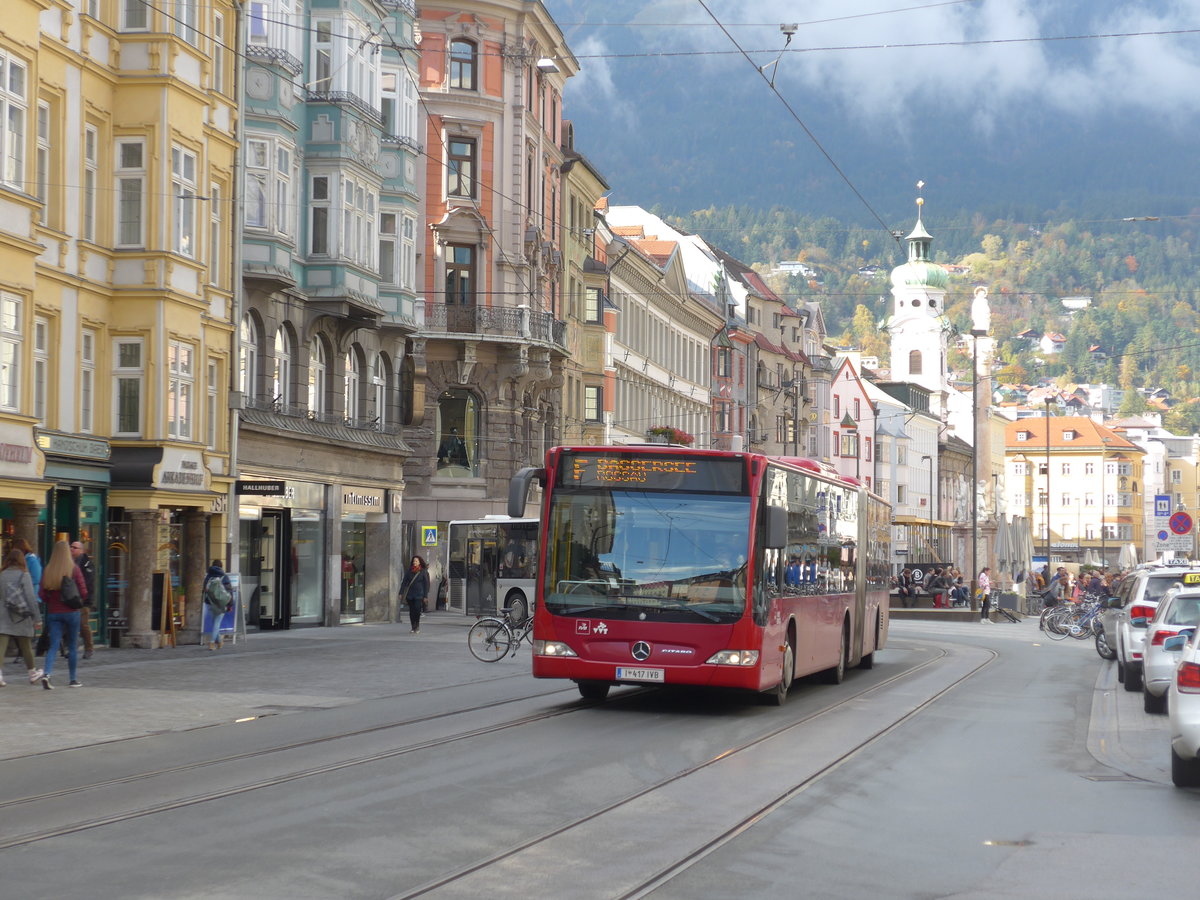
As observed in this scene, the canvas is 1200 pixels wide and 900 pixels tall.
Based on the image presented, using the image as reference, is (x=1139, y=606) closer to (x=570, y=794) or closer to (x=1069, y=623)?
(x=570, y=794)

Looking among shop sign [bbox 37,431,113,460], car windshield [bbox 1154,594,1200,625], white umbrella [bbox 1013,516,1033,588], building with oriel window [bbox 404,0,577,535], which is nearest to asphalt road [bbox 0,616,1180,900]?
car windshield [bbox 1154,594,1200,625]

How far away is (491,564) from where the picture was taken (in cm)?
5112

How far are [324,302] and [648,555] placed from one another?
73.3ft

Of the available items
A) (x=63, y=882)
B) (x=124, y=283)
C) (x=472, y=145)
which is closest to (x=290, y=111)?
(x=124, y=283)

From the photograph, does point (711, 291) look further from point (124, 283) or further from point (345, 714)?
point (345, 714)

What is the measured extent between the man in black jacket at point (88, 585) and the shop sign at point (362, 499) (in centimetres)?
1281

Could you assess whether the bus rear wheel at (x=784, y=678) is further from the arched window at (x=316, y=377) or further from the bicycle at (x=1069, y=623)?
the bicycle at (x=1069, y=623)

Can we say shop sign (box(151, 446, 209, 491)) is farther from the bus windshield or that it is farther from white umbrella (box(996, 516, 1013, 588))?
white umbrella (box(996, 516, 1013, 588))

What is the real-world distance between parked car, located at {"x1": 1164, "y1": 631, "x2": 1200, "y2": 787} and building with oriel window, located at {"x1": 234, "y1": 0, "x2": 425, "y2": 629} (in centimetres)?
2401

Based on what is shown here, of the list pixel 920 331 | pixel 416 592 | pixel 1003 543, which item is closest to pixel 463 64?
pixel 416 592

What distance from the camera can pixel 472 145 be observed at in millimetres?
57000

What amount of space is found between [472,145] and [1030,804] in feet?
150

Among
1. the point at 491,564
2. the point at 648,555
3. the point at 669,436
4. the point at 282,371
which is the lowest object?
the point at 491,564

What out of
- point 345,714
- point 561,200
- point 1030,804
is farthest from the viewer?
point 561,200
